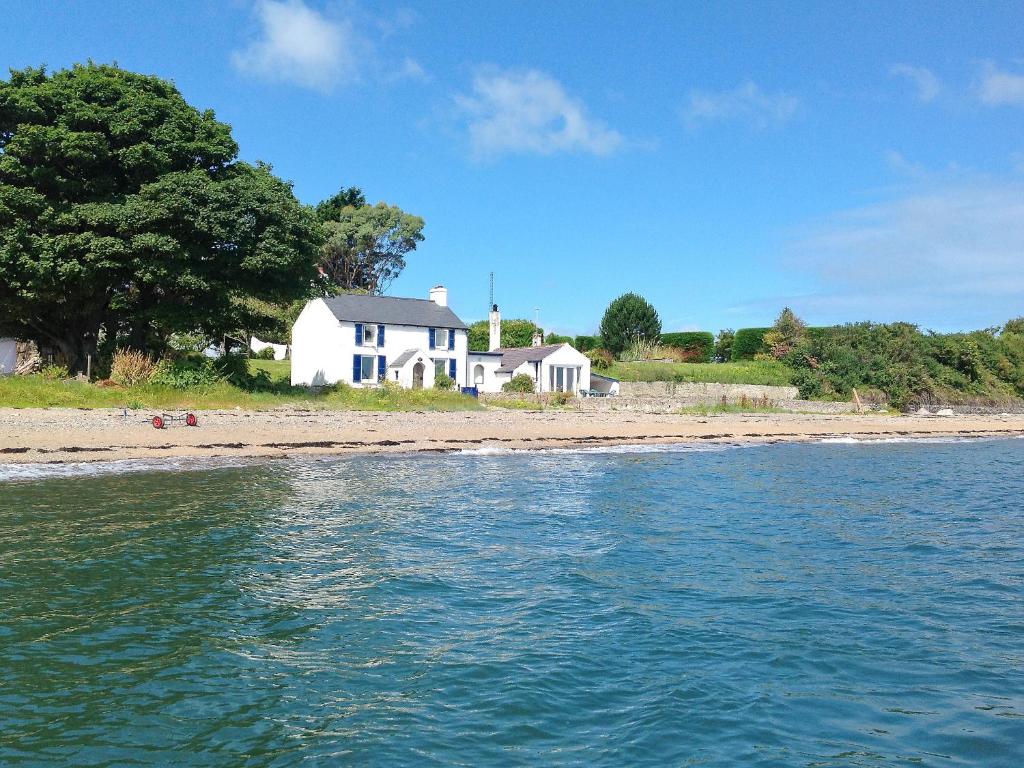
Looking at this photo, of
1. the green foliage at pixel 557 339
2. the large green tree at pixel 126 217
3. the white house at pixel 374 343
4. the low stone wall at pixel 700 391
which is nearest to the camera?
the large green tree at pixel 126 217

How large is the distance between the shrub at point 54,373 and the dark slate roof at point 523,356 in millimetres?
26189

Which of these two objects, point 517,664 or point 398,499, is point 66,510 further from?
point 517,664

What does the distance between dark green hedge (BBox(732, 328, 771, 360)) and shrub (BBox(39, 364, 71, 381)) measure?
144 ft

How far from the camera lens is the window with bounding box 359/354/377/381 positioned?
4462 centimetres

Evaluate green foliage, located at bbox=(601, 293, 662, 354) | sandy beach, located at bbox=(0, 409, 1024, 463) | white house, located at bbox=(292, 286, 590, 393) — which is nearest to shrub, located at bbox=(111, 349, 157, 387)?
sandy beach, located at bbox=(0, 409, 1024, 463)

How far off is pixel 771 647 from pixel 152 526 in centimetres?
946

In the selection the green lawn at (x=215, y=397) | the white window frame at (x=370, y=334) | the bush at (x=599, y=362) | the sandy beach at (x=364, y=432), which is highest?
the white window frame at (x=370, y=334)

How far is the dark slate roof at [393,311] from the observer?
45.2 meters

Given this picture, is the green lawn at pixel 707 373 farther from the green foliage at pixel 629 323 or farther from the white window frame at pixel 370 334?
the white window frame at pixel 370 334

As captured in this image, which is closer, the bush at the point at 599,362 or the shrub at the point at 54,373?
the shrub at the point at 54,373

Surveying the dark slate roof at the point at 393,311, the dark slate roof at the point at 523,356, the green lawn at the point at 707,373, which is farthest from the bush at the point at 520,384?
the green lawn at the point at 707,373

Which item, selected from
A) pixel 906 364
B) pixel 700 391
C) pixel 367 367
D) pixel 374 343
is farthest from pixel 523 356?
pixel 906 364

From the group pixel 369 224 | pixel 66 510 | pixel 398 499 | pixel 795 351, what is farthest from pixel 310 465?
pixel 369 224

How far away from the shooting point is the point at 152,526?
40.7 ft
